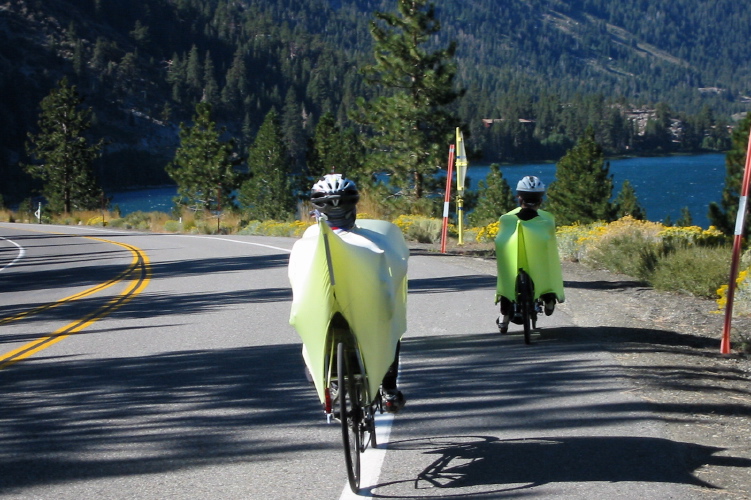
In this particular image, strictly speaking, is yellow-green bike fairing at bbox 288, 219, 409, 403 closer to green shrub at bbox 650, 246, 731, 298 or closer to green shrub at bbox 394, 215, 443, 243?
green shrub at bbox 650, 246, 731, 298

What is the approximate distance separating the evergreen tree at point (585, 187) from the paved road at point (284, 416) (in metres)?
63.7

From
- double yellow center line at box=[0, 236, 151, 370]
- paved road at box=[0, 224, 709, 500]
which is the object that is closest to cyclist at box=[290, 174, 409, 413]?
paved road at box=[0, 224, 709, 500]

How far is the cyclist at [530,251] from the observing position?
8836mm

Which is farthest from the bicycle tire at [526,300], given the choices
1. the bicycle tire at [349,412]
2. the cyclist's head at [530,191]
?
the bicycle tire at [349,412]

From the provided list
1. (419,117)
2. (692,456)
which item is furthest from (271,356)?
(419,117)

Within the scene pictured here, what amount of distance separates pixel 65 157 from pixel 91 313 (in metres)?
61.6

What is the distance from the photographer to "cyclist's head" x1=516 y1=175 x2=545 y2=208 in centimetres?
895

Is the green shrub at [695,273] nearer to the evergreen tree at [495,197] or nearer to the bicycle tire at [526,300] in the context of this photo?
the bicycle tire at [526,300]

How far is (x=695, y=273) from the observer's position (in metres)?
12.1

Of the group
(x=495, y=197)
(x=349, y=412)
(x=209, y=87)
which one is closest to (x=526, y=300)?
(x=349, y=412)

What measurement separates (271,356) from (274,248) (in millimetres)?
13117

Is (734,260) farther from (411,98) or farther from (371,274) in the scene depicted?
(411,98)

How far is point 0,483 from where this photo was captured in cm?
483

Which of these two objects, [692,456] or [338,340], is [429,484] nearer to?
[338,340]
